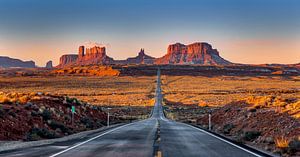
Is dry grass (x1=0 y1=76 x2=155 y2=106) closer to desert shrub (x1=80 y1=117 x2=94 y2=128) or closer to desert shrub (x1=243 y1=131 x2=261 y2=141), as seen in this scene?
desert shrub (x1=80 y1=117 x2=94 y2=128)

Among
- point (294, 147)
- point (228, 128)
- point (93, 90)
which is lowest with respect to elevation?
point (93, 90)

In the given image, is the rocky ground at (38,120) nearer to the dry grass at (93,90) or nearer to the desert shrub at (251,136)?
the desert shrub at (251,136)

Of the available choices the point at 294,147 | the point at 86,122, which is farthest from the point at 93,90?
the point at 294,147

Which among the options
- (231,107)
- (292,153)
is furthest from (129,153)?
(231,107)

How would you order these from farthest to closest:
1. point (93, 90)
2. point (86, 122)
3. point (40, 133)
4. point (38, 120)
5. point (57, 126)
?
point (93, 90)
point (86, 122)
point (57, 126)
point (38, 120)
point (40, 133)

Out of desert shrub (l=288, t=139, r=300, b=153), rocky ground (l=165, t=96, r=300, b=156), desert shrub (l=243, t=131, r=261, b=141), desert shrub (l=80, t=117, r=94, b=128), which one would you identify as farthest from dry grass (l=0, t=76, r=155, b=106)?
desert shrub (l=288, t=139, r=300, b=153)

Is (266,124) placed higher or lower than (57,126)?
higher

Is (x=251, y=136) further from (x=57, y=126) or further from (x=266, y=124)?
(x=57, y=126)

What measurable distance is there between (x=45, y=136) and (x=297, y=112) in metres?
13.6

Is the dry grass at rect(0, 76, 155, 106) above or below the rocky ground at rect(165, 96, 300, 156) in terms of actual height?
below

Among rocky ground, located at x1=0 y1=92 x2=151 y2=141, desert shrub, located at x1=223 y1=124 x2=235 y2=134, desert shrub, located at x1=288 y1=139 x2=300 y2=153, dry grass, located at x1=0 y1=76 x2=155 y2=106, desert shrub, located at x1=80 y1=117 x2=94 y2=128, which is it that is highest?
desert shrub, located at x1=288 y1=139 x2=300 y2=153

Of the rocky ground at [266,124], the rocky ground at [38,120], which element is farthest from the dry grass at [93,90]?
the rocky ground at [266,124]

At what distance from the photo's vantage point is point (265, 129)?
20.3 meters

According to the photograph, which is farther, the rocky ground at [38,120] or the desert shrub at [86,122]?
the desert shrub at [86,122]
